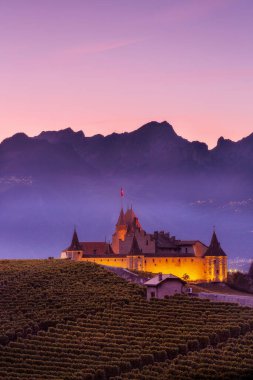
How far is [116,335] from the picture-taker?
45.0m

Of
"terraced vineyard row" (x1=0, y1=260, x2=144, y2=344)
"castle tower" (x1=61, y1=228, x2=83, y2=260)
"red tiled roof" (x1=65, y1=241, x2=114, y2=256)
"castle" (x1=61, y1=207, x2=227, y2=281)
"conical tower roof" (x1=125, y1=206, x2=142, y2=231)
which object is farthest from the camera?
"conical tower roof" (x1=125, y1=206, x2=142, y2=231)

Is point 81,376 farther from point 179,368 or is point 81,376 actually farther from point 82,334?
point 82,334

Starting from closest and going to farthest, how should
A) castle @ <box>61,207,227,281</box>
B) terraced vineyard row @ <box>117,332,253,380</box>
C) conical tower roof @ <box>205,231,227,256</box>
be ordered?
terraced vineyard row @ <box>117,332,253,380</box> < castle @ <box>61,207,227,281</box> < conical tower roof @ <box>205,231,227,256</box>

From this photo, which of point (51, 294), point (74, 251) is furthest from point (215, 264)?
point (51, 294)

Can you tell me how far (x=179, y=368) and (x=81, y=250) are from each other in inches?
3119

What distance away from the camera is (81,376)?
121 feet

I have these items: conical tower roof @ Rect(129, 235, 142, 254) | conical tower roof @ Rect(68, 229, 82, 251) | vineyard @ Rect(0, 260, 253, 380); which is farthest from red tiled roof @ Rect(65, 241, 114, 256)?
vineyard @ Rect(0, 260, 253, 380)

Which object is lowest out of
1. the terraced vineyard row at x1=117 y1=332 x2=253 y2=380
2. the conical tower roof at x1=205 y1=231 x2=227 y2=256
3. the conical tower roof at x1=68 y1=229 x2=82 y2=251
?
the terraced vineyard row at x1=117 y1=332 x2=253 y2=380

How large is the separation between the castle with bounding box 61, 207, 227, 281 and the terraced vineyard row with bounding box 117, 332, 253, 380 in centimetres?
6737

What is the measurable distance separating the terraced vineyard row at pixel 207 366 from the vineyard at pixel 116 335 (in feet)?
0.15

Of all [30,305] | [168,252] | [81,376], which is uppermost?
[168,252]

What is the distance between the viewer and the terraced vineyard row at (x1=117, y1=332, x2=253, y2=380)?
35.2 meters

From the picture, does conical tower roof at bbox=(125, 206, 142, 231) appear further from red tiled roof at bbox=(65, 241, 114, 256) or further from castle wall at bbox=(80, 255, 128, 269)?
castle wall at bbox=(80, 255, 128, 269)

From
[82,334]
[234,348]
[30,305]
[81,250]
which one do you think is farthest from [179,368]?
[81,250]
